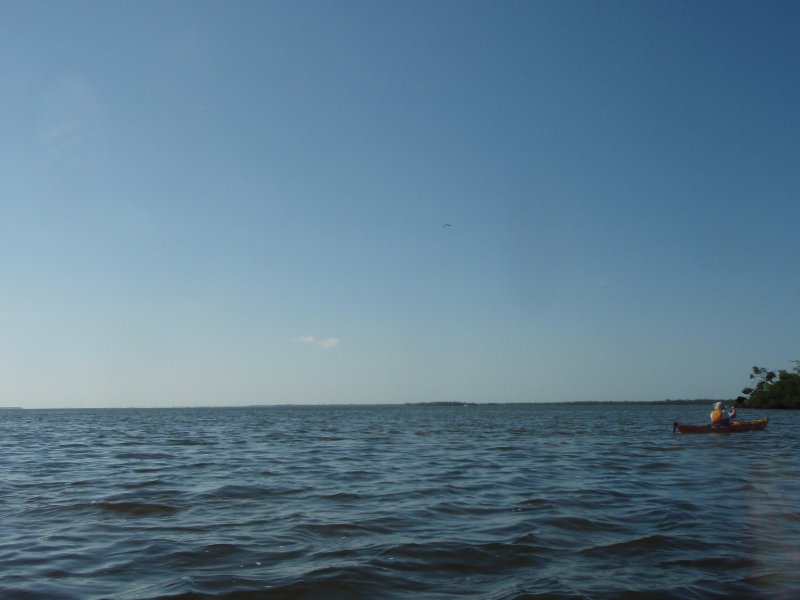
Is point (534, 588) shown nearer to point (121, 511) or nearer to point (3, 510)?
point (121, 511)

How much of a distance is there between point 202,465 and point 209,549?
39.2ft

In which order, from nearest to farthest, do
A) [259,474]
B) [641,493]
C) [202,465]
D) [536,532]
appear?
1. [536,532]
2. [641,493]
3. [259,474]
4. [202,465]

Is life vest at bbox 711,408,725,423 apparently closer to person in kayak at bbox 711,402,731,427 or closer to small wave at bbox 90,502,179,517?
person in kayak at bbox 711,402,731,427

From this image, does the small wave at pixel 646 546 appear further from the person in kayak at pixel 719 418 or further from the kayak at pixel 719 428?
the person in kayak at pixel 719 418

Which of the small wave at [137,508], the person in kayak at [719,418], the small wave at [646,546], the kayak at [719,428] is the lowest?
the small wave at [646,546]

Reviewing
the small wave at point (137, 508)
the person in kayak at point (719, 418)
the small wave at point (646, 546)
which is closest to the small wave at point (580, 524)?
the small wave at point (646, 546)

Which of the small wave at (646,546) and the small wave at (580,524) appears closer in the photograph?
the small wave at (646,546)

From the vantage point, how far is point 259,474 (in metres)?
17.3

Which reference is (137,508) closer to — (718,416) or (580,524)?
(580,524)

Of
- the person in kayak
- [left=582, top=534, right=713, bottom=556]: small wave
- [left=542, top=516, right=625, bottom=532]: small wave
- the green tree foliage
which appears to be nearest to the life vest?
the person in kayak

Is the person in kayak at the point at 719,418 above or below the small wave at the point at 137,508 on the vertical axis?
above

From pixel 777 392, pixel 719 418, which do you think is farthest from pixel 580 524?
pixel 777 392

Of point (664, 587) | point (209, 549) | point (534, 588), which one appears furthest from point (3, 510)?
point (664, 587)

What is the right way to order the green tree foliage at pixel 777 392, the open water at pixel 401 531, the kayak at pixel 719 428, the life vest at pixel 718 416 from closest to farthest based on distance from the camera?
1. the open water at pixel 401 531
2. the kayak at pixel 719 428
3. the life vest at pixel 718 416
4. the green tree foliage at pixel 777 392
